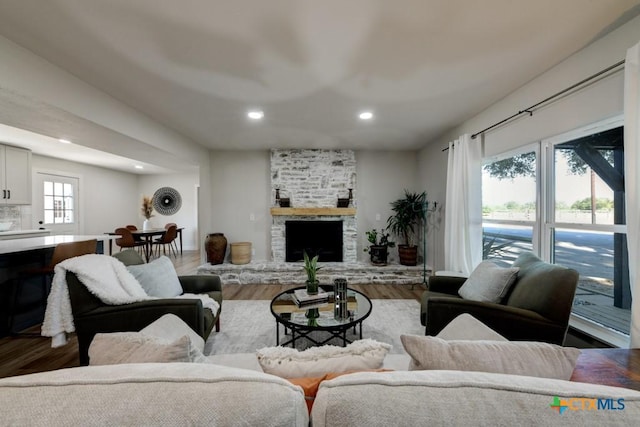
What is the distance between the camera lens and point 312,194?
492 cm

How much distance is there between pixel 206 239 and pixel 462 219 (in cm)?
412

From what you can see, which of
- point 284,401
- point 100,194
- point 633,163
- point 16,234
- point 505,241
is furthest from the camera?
point 100,194

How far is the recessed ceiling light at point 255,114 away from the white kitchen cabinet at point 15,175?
15.4 ft

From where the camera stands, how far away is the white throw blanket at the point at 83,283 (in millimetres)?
1711

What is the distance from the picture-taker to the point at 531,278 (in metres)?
1.82

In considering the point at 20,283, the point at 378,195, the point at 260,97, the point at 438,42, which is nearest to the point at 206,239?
the point at 20,283

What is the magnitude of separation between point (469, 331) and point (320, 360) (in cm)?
76

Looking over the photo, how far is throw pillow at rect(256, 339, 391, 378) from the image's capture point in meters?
0.83

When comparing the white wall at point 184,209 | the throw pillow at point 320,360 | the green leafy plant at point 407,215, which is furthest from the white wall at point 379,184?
the white wall at point 184,209

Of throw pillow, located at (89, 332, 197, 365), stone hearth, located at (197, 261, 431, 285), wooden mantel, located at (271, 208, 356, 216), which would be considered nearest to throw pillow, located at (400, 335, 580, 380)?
throw pillow, located at (89, 332, 197, 365)

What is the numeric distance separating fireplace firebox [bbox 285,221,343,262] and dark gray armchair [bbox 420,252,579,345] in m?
3.13

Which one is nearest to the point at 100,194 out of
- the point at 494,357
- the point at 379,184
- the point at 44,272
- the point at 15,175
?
the point at 15,175

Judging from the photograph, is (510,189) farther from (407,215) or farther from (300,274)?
(300,274)

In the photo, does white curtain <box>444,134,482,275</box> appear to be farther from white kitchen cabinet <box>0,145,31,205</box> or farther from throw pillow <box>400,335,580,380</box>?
white kitchen cabinet <box>0,145,31,205</box>
